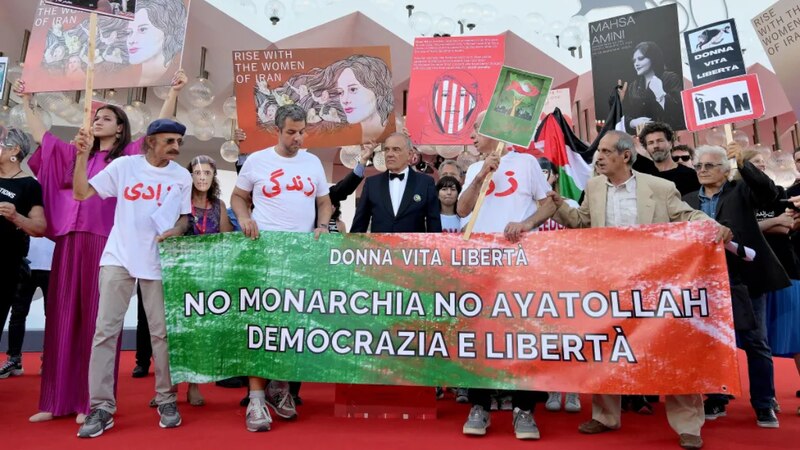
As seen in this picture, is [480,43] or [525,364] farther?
[480,43]

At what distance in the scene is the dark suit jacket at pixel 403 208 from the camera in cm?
375

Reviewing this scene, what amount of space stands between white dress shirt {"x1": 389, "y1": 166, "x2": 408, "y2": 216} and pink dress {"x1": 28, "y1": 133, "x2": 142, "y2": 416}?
4.86ft

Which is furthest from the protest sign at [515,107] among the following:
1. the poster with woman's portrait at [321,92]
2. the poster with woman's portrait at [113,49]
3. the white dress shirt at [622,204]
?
the poster with woman's portrait at [113,49]

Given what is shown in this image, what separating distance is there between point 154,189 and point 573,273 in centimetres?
222

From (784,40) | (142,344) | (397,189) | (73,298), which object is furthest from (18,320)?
(784,40)

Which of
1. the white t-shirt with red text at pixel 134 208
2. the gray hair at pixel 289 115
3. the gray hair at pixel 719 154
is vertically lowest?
the white t-shirt with red text at pixel 134 208

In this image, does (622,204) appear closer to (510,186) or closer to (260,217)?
(510,186)

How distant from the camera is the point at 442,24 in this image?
8609 mm

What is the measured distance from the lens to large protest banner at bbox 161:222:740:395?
9.53 ft

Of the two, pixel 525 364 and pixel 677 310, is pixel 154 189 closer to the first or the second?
pixel 525 364

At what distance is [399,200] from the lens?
379 cm

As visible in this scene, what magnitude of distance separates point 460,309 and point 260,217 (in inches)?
48.5

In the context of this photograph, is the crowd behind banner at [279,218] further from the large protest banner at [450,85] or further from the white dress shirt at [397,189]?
the large protest banner at [450,85]

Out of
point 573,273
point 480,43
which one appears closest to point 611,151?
point 573,273
